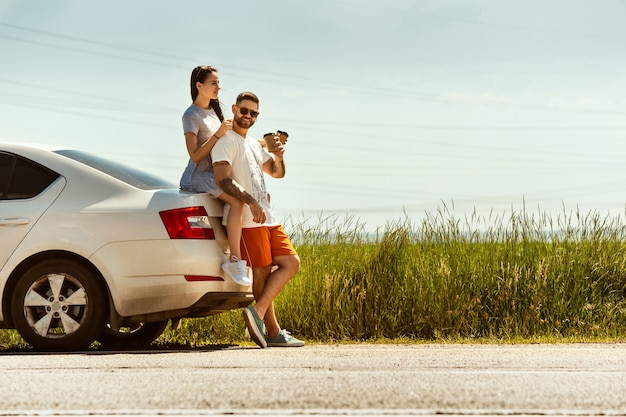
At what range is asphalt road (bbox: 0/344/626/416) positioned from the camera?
5.30 m

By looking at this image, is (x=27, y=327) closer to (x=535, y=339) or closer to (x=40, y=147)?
(x=40, y=147)

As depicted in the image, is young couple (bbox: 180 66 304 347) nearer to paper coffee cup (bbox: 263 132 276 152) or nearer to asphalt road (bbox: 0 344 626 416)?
paper coffee cup (bbox: 263 132 276 152)

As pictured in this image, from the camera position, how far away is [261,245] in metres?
8.91

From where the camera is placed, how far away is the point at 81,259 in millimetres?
8297

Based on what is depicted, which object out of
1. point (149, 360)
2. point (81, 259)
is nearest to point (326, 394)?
point (149, 360)

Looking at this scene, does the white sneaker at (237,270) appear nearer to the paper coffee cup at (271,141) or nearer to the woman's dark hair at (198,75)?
the paper coffee cup at (271,141)

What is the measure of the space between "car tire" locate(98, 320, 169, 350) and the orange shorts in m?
1.20

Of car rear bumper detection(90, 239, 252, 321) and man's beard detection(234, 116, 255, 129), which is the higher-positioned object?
man's beard detection(234, 116, 255, 129)

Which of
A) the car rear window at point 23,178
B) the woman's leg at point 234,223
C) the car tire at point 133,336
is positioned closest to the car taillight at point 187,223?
the woman's leg at point 234,223

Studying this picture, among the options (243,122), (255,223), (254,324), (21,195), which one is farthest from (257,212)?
(21,195)

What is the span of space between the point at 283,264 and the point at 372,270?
107 inches

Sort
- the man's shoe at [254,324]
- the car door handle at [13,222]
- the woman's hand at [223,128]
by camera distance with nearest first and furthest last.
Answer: the car door handle at [13,222] < the man's shoe at [254,324] < the woman's hand at [223,128]

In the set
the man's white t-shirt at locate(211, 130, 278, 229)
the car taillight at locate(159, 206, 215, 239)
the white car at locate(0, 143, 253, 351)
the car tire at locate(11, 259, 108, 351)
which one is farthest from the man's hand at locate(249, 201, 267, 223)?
the car tire at locate(11, 259, 108, 351)

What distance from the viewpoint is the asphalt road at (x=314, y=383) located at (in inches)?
209
